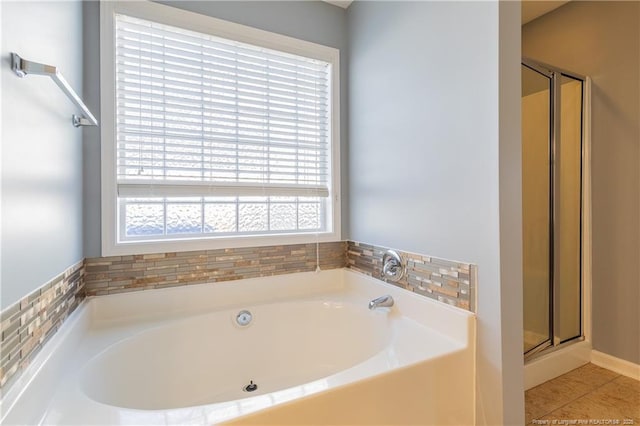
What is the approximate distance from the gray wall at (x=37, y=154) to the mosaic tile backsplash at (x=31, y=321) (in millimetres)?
36

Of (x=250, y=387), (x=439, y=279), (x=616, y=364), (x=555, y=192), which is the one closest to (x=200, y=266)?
(x=250, y=387)

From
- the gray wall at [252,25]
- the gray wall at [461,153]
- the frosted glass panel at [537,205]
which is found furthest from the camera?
the frosted glass panel at [537,205]

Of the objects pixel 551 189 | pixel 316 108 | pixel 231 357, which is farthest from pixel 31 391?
pixel 551 189

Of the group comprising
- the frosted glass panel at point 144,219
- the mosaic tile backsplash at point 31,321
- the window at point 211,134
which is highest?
the window at point 211,134

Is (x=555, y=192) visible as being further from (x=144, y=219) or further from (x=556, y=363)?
(x=144, y=219)

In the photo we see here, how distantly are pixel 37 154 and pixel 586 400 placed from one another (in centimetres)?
289

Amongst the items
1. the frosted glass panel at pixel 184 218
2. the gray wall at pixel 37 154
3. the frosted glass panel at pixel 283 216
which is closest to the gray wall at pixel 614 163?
the frosted glass panel at pixel 283 216

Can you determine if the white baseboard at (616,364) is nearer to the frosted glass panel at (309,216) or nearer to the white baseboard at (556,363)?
the white baseboard at (556,363)

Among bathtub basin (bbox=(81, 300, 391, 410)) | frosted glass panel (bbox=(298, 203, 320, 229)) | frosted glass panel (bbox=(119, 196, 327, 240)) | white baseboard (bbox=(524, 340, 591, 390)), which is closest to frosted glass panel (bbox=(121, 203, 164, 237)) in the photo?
frosted glass panel (bbox=(119, 196, 327, 240))

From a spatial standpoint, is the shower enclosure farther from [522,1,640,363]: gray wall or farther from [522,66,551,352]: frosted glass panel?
[522,1,640,363]: gray wall

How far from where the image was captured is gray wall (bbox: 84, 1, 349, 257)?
5.02 feet

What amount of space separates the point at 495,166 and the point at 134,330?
1853mm

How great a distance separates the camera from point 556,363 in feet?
6.52

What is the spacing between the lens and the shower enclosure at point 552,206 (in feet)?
6.85
